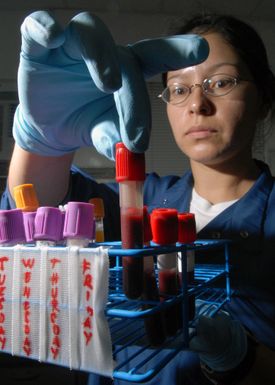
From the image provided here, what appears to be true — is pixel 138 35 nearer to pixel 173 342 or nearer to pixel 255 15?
pixel 255 15

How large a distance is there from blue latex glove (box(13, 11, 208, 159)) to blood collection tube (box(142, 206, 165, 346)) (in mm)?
92

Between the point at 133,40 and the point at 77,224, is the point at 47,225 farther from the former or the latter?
the point at 133,40

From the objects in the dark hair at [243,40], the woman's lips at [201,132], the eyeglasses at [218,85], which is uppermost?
the dark hair at [243,40]

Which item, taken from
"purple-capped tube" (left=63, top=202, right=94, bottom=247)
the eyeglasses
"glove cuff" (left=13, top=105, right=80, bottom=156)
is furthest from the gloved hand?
the eyeglasses

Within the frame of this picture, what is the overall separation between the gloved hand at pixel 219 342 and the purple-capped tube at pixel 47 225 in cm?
17

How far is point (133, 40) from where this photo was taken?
196 cm

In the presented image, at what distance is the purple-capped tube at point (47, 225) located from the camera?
1.04 ft

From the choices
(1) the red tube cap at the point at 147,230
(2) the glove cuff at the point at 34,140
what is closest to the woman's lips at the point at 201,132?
(2) the glove cuff at the point at 34,140

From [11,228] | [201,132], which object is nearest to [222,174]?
[201,132]

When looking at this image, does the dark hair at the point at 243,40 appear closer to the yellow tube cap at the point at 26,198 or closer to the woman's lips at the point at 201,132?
the woman's lips at the point at 201,132

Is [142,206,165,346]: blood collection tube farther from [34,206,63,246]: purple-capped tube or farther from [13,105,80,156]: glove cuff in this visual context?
[13,105,80,156]: glove cuff

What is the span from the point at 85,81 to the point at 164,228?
24 cm

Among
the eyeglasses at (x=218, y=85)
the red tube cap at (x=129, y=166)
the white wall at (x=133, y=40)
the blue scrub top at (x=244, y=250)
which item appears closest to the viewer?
the red tube cap at (x=129, y=166)

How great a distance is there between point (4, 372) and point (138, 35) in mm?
1882
